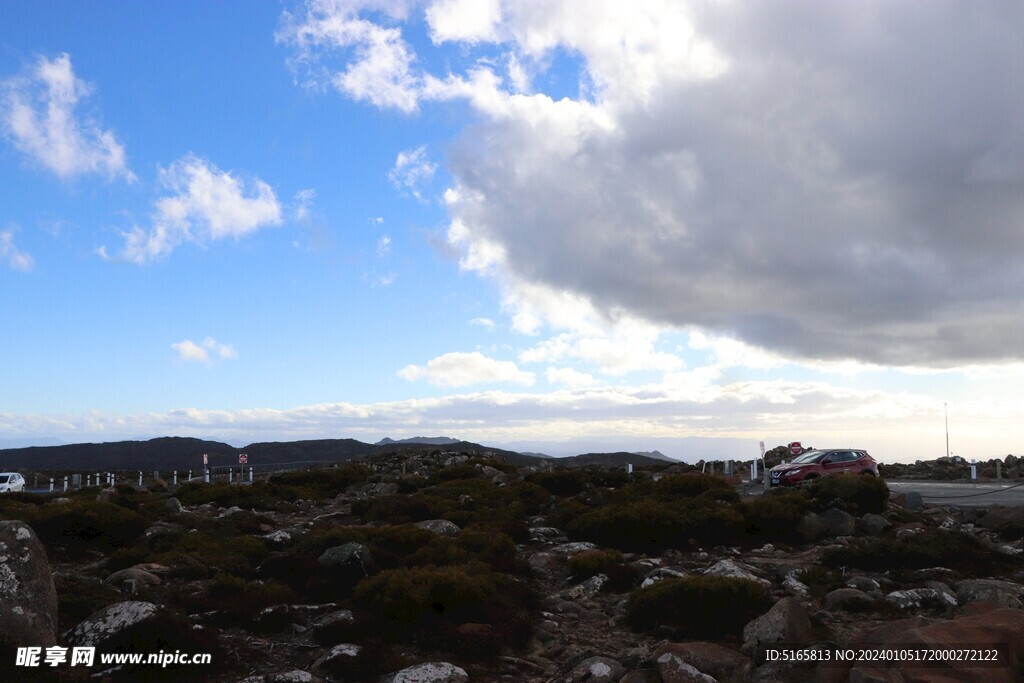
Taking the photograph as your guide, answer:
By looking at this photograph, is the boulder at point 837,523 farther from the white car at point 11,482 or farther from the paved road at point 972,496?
the white car at point 11,482

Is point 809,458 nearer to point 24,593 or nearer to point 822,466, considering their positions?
point 822,466

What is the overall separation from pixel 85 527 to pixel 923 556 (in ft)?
59.4

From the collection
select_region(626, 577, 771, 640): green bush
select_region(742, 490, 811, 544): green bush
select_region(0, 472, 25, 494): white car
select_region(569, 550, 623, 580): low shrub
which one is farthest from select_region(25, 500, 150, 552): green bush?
select_region(0, 472, 25, 494): white car

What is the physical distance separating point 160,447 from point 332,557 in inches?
5820

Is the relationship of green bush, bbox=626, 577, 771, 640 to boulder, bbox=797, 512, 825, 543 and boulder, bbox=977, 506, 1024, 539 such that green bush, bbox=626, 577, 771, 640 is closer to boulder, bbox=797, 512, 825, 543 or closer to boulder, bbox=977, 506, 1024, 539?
boulder, bbox=797, 512, 825, 543

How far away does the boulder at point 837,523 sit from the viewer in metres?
16.4

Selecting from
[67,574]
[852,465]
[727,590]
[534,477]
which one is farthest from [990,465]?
[67,574]

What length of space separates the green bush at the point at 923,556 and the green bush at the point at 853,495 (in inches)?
184

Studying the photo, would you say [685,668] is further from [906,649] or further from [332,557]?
[332,557]

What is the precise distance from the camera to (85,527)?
1636 cm

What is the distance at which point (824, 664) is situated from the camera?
7328 mm

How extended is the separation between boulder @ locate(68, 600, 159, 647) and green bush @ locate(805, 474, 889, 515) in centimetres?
1604

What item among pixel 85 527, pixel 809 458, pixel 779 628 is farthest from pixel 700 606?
pixel 809 458

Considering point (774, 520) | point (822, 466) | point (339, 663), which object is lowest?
point (339, 663)
